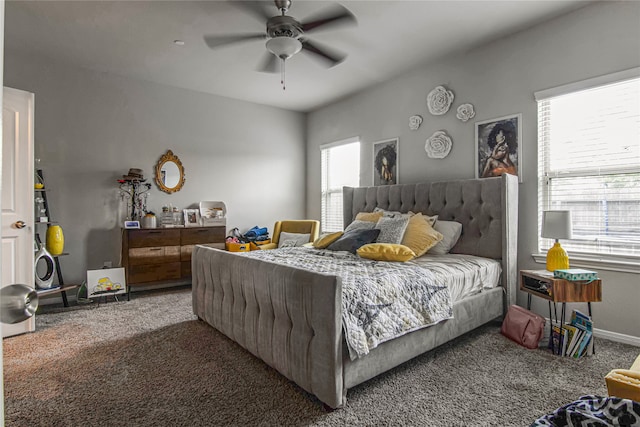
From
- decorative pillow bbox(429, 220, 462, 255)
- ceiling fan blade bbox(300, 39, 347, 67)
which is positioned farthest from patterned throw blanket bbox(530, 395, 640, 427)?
ceiling fan blade bbox(300, 39, 347, 67)

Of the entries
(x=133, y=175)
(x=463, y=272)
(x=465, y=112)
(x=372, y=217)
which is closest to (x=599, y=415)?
(x=463, y=272)

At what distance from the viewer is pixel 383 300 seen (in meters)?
2.19

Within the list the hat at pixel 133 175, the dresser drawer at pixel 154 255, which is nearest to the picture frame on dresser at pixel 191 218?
the dresser drawer at pixel 154 255

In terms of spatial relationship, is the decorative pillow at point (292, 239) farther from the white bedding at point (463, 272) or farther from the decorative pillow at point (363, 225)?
the white bedding at point (463, 272)

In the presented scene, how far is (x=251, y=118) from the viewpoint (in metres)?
5.69

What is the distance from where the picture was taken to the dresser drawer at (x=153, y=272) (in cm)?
427

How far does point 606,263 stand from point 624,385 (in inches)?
86.1

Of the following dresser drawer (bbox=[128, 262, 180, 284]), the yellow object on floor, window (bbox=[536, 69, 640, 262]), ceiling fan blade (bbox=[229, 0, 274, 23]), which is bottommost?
dresser drawer (bbox=[128, 262, 180, 284])

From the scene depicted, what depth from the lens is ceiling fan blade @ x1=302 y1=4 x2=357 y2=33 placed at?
2.44m

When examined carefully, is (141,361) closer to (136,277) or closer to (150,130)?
(136,277)

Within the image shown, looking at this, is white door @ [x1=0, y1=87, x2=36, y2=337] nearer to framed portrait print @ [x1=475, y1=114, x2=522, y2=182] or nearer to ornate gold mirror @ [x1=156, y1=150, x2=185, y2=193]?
ornate gold mirror @ [x1=156, y1=150, x2=185, y2=193]

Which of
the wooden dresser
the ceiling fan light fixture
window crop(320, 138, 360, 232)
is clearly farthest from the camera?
window crop(320, 138, 360, 232)

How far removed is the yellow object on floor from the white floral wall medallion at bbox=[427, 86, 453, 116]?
331cm

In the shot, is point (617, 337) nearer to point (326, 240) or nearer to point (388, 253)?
point (388, 253)
